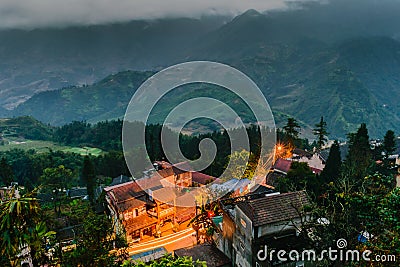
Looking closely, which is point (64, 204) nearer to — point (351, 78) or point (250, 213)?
point (250, 213)

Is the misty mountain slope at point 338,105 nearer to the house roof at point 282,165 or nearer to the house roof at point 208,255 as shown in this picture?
the house roof at point 282,165

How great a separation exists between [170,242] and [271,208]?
1014cm

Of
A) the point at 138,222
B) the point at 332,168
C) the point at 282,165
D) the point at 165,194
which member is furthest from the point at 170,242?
the point at 282,165

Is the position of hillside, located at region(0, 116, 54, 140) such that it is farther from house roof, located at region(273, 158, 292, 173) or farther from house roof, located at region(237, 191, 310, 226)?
house roof, located at region(237, 191, 310, 226)

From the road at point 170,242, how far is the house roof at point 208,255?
14.9 feet

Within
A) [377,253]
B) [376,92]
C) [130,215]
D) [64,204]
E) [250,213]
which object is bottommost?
[376,92]

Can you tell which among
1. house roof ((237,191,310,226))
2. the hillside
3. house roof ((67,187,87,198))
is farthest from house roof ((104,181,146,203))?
the hillside

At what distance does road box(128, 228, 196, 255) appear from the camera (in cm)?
2053

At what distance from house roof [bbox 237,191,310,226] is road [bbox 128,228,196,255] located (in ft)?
28.6

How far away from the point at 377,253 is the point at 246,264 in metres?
6.18

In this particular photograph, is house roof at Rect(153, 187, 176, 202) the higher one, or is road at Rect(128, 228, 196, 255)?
house roof at Rect(153, 187, 176, 202)

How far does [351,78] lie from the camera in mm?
161000

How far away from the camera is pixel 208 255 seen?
15.4 m

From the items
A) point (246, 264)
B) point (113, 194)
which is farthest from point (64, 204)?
point (246, 264)
